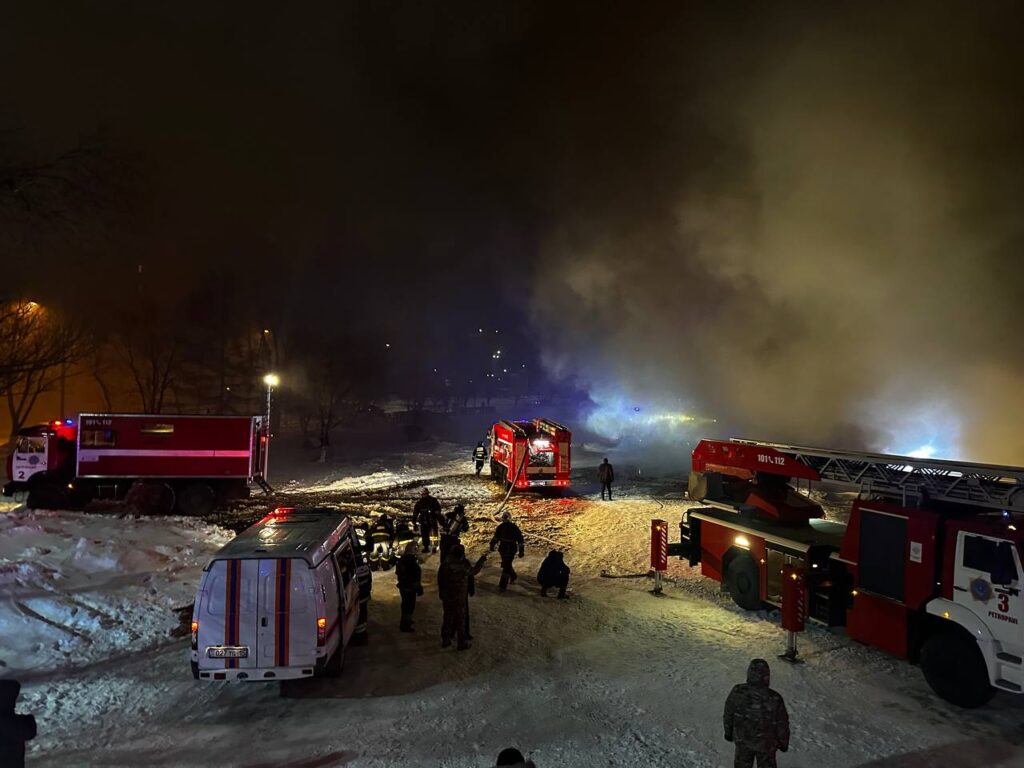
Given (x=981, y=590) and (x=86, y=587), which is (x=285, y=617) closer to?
(x=86, y=587)

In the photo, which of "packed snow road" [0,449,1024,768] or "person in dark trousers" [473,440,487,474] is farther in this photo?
"person in dark trousers" [473,440,487,474]

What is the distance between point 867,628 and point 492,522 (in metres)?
10.6

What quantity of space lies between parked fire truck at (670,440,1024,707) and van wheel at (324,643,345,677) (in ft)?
20.0

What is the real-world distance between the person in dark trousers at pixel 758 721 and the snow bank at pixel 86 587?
759cm

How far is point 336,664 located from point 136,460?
14505 millimetres

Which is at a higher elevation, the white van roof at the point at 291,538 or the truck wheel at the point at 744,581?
the white van roof at the point at 291,538

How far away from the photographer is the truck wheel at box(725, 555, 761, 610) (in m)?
9.99

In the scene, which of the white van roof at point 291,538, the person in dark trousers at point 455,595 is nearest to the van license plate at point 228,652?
the white van roof at point 291,538

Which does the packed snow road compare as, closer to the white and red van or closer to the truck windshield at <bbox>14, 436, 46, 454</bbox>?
the white and red van

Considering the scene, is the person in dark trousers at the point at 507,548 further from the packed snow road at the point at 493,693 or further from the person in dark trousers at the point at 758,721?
the person in dark trousers at the point at 758,721

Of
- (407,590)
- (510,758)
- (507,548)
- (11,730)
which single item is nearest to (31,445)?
(407,590)

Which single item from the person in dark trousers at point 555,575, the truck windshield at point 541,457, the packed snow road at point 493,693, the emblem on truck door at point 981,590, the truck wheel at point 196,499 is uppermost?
the emblem on truck door at point 981,590

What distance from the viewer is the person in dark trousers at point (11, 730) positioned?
3969mm

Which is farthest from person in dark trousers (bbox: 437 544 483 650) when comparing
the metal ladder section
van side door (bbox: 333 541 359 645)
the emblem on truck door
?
the emblem on truck door
